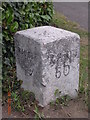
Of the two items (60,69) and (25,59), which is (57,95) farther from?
(25,59)

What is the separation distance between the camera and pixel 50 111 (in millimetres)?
3732

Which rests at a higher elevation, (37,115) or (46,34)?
(46,34)

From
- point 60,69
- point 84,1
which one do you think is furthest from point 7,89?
point 84,1

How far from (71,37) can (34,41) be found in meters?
0.52

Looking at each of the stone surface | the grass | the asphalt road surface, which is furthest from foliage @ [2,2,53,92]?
the asphalt road surface

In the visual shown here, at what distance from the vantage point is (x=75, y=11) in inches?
403

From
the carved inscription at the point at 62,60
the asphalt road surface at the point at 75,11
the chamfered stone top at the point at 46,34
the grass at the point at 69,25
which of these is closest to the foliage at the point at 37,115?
the carved inscription at the point at 62,60

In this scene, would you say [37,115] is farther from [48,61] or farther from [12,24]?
[12,24]

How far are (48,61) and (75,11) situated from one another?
698 cm

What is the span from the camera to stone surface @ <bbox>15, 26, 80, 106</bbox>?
355 cm

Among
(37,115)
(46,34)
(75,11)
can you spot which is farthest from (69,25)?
(37,115)

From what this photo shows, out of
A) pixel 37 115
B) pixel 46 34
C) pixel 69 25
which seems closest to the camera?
pixel 37 115

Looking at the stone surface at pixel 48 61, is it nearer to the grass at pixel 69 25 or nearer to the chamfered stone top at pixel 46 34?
the chamfered stone top at pixel 46 34

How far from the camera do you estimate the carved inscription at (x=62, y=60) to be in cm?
362
